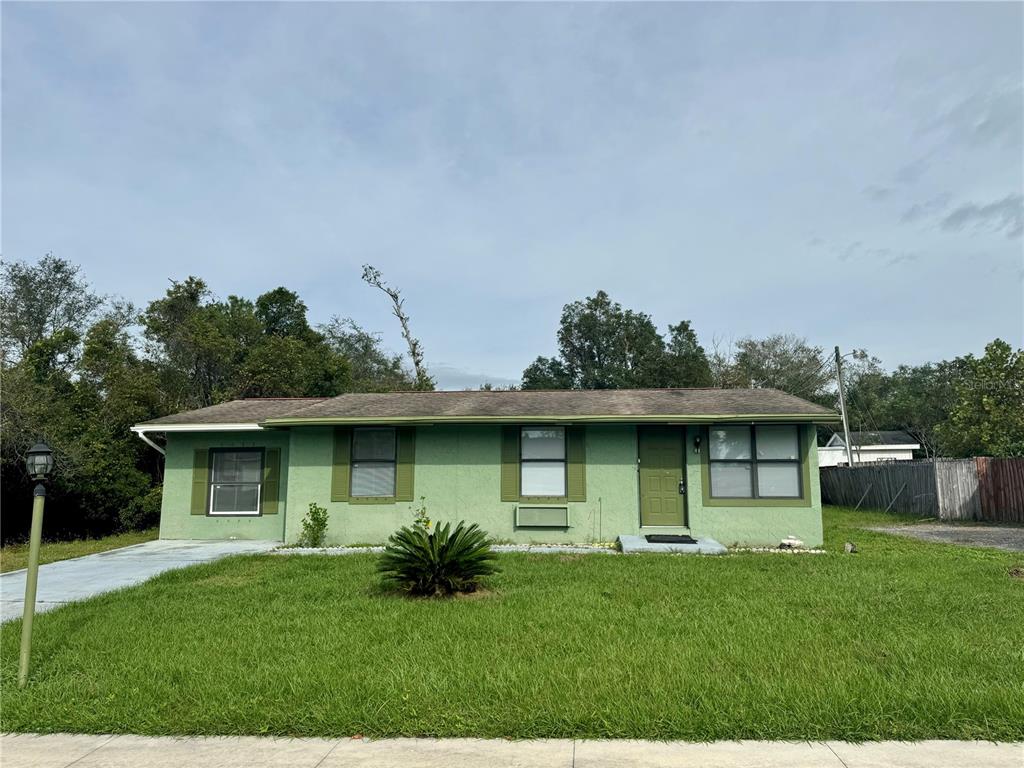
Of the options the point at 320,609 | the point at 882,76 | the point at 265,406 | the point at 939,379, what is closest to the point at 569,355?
the point at 939,379

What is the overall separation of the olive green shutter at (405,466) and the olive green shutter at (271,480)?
2705 mm

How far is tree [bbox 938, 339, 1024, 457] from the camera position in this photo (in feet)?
71.0

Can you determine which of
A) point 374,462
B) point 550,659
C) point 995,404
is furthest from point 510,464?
point 995,404

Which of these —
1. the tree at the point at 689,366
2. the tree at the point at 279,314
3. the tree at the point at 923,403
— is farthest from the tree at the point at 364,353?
the tree at the point at 923,403

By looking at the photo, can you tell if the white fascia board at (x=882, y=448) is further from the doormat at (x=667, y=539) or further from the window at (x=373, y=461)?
the window at (x=373, y=461)

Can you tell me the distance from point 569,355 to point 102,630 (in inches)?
1486

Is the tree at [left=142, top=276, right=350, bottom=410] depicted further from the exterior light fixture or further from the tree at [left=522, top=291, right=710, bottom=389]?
the exterior light fixture

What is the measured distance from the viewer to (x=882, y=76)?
1000 cm

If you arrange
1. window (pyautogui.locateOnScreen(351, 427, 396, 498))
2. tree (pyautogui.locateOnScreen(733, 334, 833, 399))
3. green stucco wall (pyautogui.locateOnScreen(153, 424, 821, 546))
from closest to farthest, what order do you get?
1. green stucco wall (pyautogui.locateOnScreen(153, 424, 821, 546))
2. window (pyautogui.locateOnScreen(351, 427, 396, 498))
3. tree (pyautogui.locateOnScreen(733, 334, 833, 399))

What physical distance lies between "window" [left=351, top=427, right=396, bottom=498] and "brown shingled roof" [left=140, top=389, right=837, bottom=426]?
1.34ft

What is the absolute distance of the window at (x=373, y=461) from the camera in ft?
38.7

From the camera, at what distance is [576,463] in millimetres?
11508

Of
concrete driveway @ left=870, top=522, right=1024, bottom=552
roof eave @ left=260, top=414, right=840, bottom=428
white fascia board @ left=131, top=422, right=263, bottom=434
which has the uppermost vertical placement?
roof eave @ left=260, top=414, right=840, bottom=428

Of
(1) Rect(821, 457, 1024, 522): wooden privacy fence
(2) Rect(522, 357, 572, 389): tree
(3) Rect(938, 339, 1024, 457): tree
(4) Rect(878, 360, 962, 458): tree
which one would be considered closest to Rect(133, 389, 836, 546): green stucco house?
(1) Rect(821, 457, 1024, 522): wooden privacy fence
